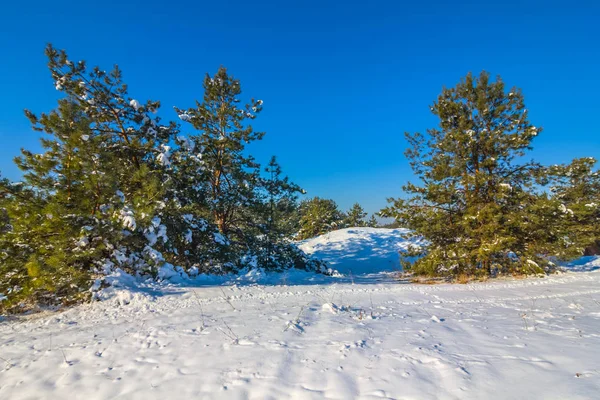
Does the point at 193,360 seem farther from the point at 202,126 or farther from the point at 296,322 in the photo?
the point at 202,126

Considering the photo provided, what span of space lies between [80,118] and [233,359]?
24.4 ft

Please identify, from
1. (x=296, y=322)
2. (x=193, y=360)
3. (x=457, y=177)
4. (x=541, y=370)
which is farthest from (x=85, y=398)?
(x=457, y=177)

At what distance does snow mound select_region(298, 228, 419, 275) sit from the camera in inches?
744

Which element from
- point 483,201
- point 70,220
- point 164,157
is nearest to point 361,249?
point 483,201

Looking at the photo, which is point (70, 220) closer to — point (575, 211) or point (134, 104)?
point (134, 104)

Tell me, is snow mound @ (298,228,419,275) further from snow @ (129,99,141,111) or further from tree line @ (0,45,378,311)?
snow @ (129,99,141,111)

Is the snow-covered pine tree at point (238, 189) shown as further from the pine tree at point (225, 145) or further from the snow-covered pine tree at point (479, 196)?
the snow-covered pine tree at point (479, 196)

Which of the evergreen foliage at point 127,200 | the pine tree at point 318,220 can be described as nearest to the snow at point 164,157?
the evergreen foliage at point 127,200

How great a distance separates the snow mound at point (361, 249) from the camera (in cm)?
1891

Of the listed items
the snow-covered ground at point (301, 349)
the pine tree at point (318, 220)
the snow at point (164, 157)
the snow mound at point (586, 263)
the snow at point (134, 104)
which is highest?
the pine tree at point (318, 220)

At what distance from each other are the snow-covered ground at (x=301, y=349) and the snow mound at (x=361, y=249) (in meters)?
12.6

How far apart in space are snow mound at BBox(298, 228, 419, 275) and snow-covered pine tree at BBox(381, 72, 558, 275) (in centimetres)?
715

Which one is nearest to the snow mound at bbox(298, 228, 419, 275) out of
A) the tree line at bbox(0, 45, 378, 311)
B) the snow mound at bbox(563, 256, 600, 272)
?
the tree line at bbox(0, 45, 378, 311)

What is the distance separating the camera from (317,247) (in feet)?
74.8
